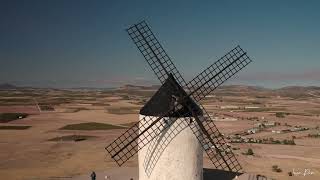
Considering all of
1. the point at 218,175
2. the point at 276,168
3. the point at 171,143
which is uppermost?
the point at 171,143

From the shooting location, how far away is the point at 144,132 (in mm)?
15141

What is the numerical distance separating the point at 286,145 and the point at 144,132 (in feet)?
78.5

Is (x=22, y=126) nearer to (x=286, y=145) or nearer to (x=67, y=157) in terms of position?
(x=67, y=157)

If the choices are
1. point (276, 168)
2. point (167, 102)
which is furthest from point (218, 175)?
point (276, 168)

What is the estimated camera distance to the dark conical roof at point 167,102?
49.4ft

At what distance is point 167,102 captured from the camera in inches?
599

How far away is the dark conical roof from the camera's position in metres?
15.1

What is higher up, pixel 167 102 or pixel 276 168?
pixel 167 102

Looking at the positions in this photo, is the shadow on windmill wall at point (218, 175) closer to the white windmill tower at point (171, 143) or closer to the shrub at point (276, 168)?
the white windmill tower at point (171, 143)

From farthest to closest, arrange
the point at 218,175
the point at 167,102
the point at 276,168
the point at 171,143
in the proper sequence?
the point at 276,168 → the point at 218,175 → the point at 167,102 → the point at 171,143

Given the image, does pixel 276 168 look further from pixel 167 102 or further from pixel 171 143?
pixel 167 102

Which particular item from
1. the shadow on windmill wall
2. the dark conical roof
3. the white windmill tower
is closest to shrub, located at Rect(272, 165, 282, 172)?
the shadow on windmill wall

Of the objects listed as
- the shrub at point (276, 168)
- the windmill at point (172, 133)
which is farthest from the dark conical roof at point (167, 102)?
the shrub at point (276, 168)

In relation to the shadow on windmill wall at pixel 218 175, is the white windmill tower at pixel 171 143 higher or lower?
higher
